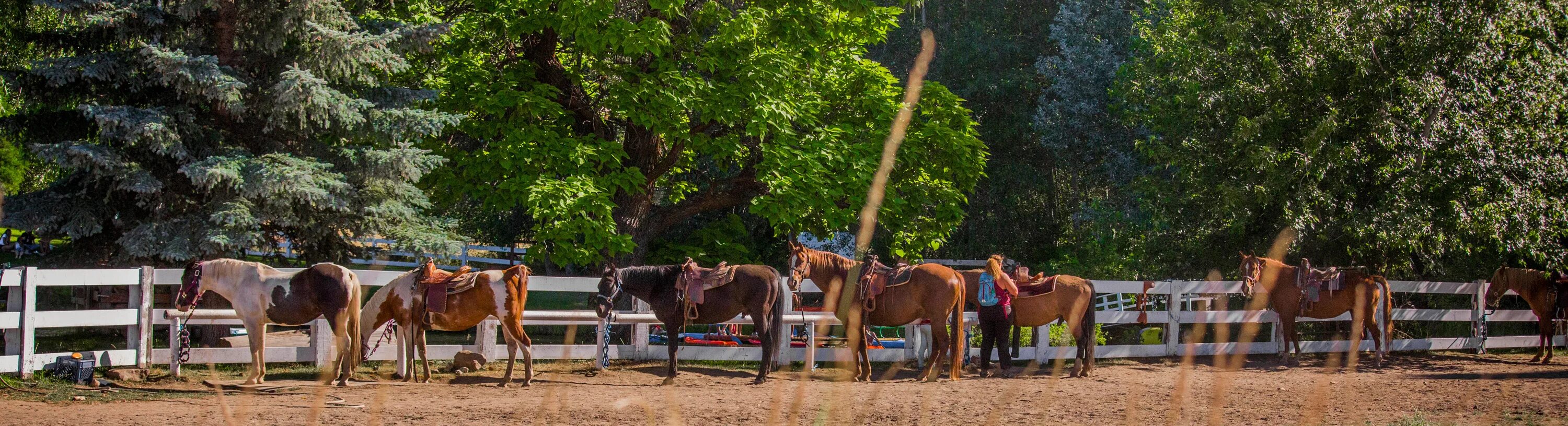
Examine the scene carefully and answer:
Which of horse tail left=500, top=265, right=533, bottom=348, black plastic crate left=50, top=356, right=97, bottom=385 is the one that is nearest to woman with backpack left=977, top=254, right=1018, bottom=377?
horse tail left=500, top=265, right=533, bottom=348

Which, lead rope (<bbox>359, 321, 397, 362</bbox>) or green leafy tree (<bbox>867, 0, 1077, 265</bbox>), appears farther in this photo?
green leafy tree (<bbox>867, 0, 1077, 265</bbox>)

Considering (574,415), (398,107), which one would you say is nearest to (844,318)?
(574,415)

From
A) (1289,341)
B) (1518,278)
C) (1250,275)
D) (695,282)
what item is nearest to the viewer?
(695,282)

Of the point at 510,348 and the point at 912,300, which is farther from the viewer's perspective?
the point at 912,300

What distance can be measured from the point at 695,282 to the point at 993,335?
363 cm

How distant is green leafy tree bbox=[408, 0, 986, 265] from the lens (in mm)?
15883

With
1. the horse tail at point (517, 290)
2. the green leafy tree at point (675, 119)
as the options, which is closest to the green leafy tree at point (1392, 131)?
the green leafy tree at point (675, 119)

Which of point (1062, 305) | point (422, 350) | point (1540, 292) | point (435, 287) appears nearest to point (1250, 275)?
point (1062, 305)

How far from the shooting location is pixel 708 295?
11.8 m

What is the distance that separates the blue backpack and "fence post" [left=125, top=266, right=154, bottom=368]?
27.2 ft

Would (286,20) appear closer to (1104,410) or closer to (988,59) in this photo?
(1104,410)

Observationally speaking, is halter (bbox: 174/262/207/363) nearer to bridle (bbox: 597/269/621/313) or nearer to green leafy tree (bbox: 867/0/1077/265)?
bridle (bbox: 597/269/621/313)

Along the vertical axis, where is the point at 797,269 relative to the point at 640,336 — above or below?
above

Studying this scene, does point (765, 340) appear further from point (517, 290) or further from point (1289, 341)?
point (1289, 341)
